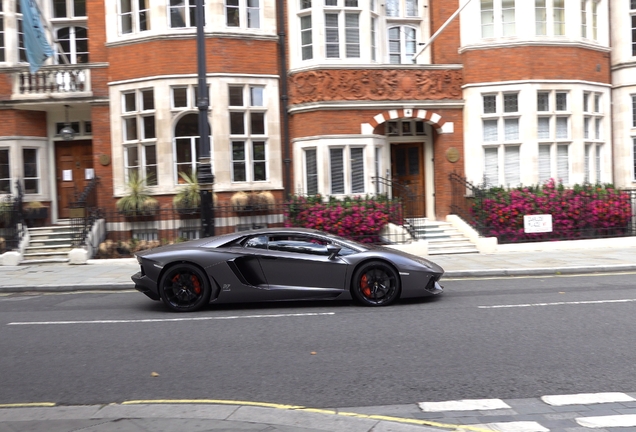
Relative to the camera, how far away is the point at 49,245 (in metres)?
18.3

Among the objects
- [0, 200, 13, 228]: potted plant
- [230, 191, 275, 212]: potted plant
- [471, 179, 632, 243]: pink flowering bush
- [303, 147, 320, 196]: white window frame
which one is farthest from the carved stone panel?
[0, 200, 13, 228]: potted plant

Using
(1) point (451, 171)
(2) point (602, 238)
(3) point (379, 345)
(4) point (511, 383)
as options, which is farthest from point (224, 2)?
(4) point (511, 383)

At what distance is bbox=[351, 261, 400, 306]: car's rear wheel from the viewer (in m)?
10.5

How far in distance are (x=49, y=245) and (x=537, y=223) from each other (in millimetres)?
12551

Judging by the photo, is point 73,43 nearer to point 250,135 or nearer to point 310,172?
point 250,135

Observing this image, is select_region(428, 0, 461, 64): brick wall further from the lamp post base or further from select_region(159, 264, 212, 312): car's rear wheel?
select_region(159, 264, 212, 312): car's rear wheel

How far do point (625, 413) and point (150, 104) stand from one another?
16081 millimetres

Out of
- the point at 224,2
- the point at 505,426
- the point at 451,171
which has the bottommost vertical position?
the point at 505,426

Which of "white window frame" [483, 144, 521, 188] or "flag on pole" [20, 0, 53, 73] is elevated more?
"flag on pole" [20, 0, 53, 73]

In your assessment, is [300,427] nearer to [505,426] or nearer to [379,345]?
[505,426]

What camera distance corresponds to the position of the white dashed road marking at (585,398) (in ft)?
18.6

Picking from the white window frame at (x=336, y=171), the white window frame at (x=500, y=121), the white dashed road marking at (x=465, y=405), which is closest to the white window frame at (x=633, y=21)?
the white window frame at (x=500, y=121)

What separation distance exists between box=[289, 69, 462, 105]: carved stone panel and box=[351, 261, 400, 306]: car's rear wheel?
31.3 feet

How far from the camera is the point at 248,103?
19297 millimetres
